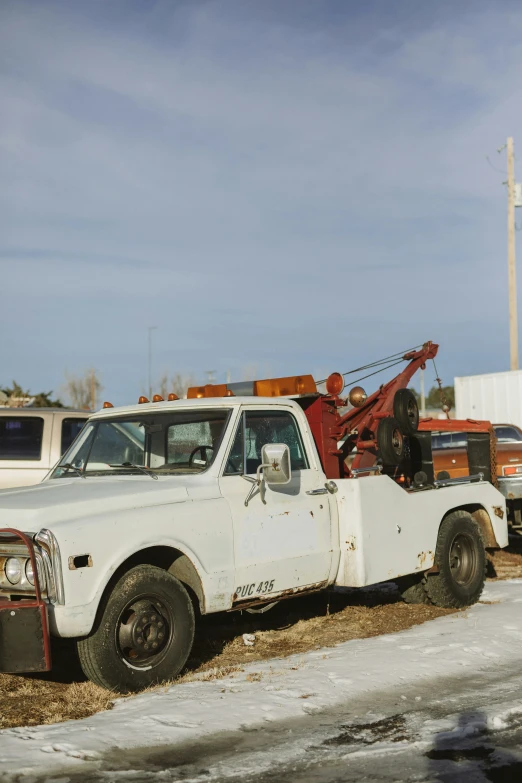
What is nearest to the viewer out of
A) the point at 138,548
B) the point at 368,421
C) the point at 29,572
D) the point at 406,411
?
the point at 29,572

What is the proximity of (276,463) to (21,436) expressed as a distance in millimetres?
4837

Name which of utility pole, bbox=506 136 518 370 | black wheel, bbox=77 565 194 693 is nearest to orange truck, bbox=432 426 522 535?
black wheel, bbox=77 565 194 693

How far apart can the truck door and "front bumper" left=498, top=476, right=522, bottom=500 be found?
5.83 meters

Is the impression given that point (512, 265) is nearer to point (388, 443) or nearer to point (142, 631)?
point (388, 443)

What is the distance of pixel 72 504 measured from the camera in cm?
559

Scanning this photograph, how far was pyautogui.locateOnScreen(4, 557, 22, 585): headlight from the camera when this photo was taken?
5.45 m

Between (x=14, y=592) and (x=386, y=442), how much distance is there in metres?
3.71

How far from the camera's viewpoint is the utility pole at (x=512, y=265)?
89.1 ft

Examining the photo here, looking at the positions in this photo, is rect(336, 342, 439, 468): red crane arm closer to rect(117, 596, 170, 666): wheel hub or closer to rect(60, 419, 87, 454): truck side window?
rect(117, 596, 170, 666): wheel hub

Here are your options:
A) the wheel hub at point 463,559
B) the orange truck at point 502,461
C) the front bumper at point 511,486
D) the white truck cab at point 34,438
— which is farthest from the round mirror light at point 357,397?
the front bumper at point 511,486

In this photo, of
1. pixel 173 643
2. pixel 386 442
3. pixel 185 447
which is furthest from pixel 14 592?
pixel 386 442

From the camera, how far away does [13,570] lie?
5469mm

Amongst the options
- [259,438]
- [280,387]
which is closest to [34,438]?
[280,387]

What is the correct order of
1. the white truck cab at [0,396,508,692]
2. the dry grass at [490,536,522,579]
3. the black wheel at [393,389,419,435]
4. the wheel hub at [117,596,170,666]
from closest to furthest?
1. the white truck cab at [0,396,508,692]
2. the wheel hub at [117,596,170,666]
3. the black wheel at [393,389,419,435]
4. the dry grass at [490,536,522,579]
